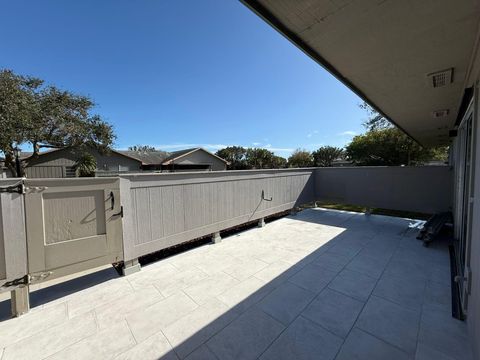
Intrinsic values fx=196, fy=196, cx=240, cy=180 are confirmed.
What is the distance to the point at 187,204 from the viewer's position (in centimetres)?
348

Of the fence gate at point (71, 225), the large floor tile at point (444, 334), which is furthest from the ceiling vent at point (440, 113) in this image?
the fence gate at point (71, 225)

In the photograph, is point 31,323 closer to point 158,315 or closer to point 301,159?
point 158,315

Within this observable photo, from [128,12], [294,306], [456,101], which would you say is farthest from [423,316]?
[128,12]

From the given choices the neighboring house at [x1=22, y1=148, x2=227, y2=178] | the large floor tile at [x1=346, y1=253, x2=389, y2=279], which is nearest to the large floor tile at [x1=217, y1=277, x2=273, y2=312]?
the large floor tile at [x1=346, y1=253, x2=389, y2=279]

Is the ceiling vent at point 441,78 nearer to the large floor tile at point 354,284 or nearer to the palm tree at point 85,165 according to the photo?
the large floor tile at point 354,284

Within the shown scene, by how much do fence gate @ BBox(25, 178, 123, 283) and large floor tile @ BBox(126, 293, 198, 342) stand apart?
36.7 inches

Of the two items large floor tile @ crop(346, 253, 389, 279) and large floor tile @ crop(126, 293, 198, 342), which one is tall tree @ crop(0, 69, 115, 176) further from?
large floor tile @ crop(346, 253, 389, 279)

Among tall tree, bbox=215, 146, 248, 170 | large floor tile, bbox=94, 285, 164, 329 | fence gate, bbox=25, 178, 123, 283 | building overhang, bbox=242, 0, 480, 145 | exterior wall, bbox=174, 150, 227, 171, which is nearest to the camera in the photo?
building overhang, bbox=242, 0, 480, 145

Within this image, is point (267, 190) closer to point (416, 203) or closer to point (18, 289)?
point (416, 203)

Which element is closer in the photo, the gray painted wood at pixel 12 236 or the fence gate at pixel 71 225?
the gray painted wood at pixel 12 236

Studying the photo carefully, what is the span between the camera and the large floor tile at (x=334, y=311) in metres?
1.78

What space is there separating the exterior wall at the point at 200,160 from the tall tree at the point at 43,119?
6.37 metres

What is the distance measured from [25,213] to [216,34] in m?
5.69

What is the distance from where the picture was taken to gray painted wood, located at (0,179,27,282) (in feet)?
5.89
